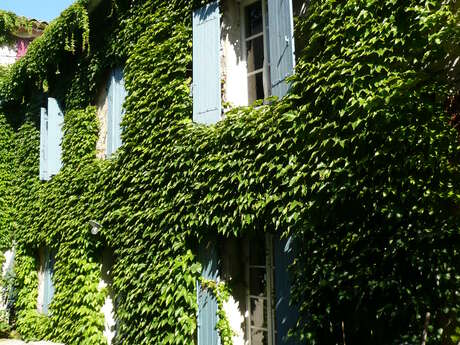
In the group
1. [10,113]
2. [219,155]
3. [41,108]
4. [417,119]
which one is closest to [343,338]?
[417,119]

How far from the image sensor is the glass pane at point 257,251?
469 cm

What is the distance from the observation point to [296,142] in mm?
3898

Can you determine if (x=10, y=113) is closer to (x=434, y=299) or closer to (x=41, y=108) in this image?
(x=41, y=108)

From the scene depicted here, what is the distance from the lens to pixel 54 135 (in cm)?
846

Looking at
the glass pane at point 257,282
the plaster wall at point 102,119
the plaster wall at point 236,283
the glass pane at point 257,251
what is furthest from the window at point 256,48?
the plaster wall at point 102,119

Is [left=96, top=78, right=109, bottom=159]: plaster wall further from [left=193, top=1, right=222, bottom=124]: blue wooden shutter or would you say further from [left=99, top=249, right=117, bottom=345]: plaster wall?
[left=193, top=1, right=222, bottom=124]: blue wooden shutter

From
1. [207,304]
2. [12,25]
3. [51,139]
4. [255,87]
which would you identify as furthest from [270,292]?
[12,25]

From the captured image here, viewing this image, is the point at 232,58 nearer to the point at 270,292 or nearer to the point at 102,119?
the point at 270,292

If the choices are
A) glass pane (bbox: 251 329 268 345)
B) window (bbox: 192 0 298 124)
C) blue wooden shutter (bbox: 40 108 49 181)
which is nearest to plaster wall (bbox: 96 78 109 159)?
blue wooden shutter (bbox: 40 108 49 181)

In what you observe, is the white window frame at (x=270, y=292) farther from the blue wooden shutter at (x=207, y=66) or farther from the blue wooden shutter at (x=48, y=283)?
the blue wooden shutter at (x=48, y=283)

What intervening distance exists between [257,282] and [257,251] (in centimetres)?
33

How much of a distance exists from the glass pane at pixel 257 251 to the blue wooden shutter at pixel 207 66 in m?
1.43

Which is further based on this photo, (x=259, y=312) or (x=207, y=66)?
(x=207, y=66)

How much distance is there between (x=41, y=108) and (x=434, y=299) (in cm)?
831
